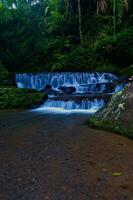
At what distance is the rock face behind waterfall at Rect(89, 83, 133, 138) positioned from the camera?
27.0 feet

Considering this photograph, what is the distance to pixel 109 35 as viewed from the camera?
2689cm

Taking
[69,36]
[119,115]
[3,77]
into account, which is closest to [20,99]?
[3,77]

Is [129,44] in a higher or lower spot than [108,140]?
higher

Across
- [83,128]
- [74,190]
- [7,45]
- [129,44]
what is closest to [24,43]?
[7,45]

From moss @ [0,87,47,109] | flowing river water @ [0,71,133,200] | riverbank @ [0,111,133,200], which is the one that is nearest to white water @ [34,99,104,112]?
moss @ [0,87,47,109]

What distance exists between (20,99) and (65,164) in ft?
35.1

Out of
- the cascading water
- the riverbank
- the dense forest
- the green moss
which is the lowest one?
the riverbank

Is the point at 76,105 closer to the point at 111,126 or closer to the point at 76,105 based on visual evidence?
the point at 76,105

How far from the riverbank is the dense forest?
15.8 meters

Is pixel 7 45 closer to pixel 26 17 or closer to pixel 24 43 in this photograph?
pixel 24 43

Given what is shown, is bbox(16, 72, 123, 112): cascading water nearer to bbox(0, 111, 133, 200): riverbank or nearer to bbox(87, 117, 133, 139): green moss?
bbox(87, 117, 133, 139): green moss

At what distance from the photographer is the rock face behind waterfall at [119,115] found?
324 inches

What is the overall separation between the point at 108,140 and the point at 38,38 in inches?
932

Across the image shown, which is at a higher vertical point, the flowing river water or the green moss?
the green moss
